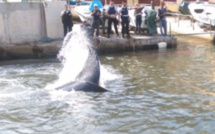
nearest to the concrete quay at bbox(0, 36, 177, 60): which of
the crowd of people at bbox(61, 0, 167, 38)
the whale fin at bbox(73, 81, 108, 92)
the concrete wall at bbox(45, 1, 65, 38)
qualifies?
the crowd of people at bbox(61, 0, 167, 38)

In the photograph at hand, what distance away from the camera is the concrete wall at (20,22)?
720 inches

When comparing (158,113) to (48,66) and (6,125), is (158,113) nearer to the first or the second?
(6,125)

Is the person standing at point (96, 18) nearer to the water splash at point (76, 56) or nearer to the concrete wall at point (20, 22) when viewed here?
the concrete wall at point (20, 22)

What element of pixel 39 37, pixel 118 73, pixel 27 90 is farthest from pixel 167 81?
pixel 39 37

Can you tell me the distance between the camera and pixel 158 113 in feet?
30.2

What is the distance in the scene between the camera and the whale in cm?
1055

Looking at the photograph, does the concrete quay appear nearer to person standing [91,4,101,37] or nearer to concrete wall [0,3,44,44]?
concrete wall [0,3,44,44]

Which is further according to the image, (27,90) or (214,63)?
(214,63)

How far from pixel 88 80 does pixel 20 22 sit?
9.15m

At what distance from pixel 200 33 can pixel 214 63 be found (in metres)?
6.50

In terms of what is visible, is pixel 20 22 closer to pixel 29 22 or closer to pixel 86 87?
pixel 29 22

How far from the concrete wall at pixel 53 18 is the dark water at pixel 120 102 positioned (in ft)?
12.6

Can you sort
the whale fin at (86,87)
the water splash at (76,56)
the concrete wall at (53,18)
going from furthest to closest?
the concrete wall at (53,18)
the water splash at (76,56)
the whale fin at (86,87)

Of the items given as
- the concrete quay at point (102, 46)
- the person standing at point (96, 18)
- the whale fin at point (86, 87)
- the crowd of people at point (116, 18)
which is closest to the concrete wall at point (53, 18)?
the concrete quay at point (102, 46)
